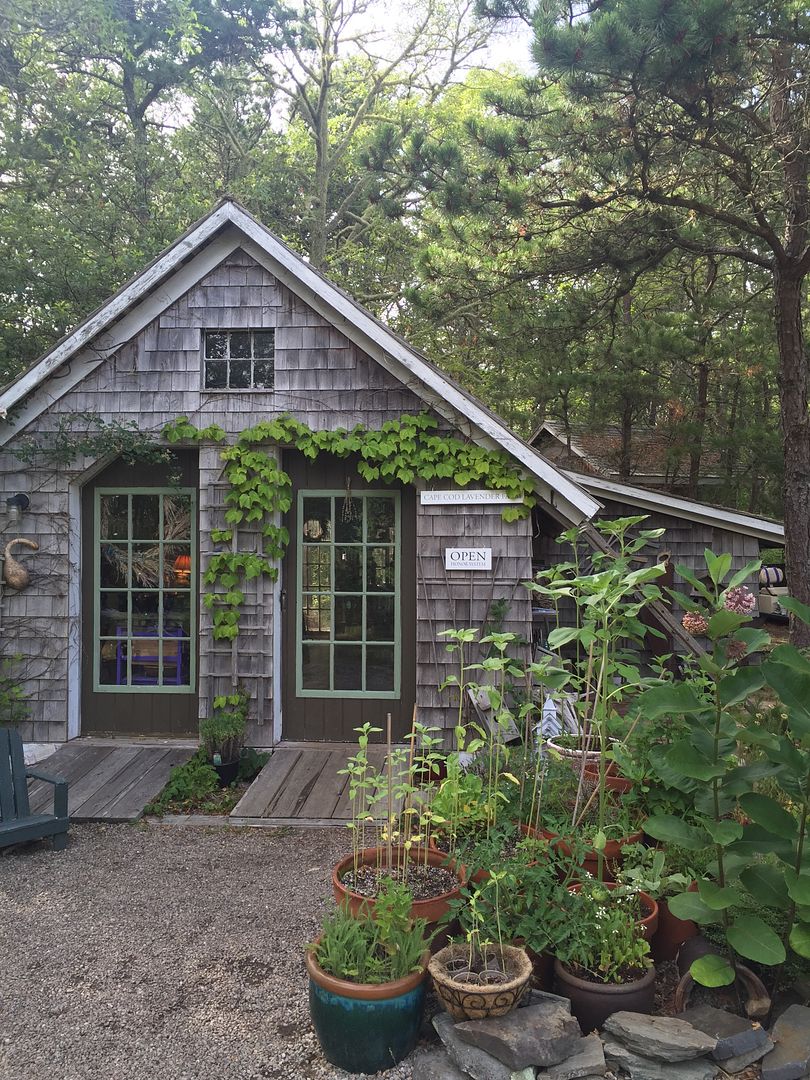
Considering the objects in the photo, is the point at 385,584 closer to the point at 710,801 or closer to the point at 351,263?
the point at 710,801

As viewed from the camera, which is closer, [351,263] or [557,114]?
[557,114]

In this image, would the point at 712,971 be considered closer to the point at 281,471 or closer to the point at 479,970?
the point at 479,970

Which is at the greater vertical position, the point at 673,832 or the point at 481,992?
the point at 673,832

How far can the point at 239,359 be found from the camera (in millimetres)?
6426

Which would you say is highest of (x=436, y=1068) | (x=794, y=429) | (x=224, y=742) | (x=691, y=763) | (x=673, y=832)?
(x=794, y=429)

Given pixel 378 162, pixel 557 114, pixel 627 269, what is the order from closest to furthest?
pixel 557 114, pixel 378 162, pixel 627 269

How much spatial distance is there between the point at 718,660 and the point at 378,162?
6940 millimetres

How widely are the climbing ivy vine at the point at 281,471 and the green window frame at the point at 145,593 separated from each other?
19.6 inches

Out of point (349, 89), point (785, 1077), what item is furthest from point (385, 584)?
point (349, 89)

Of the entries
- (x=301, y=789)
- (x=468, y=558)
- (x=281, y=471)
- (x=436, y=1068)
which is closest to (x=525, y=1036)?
(x=436, y=1068)

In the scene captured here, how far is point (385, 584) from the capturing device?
21.4 feet

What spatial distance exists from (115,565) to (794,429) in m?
7.50

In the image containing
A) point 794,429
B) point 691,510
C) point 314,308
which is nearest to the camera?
point 314,308

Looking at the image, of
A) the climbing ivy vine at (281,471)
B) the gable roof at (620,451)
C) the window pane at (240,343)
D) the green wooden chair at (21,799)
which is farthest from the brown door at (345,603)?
the gable roof at (620,451)
